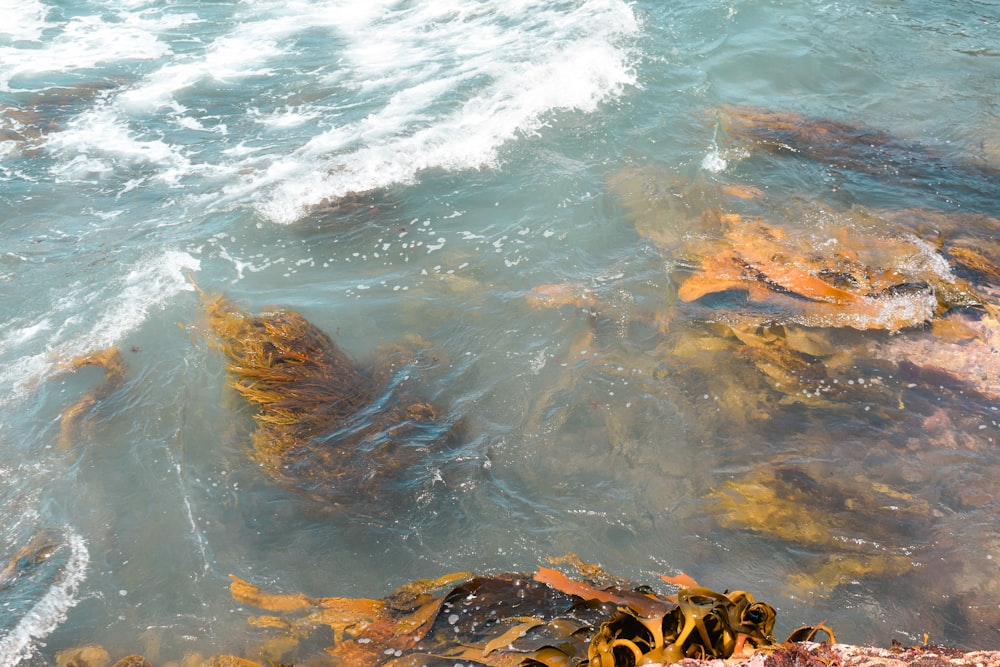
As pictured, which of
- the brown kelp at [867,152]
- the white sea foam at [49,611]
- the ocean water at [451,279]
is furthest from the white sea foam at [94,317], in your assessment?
the brown kelp at [867,152]

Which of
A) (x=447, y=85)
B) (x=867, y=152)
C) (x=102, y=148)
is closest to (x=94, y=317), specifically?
(x=102, y=148)

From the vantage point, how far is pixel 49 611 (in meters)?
4.07

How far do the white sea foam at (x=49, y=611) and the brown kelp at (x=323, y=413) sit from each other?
48.7 inches

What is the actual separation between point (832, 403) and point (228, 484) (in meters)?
4.47

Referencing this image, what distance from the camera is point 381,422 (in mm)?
5086

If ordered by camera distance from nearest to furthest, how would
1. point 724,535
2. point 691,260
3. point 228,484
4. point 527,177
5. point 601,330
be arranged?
1. point 724,535
2. point 228,484
3. point 601,330
4. point 691,260
5. point 527,177

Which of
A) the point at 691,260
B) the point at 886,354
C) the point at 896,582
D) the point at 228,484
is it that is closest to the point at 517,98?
the point at 691,260

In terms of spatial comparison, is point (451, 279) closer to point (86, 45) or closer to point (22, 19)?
point (86, 45)

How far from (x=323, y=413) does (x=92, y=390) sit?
6.91ft

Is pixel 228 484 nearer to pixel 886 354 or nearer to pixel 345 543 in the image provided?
pixel 345 543

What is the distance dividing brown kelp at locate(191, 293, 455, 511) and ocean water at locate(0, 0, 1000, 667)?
0.20 m

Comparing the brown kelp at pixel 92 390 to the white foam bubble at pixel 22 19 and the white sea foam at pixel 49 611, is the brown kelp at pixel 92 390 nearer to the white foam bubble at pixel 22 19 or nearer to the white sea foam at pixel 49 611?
the white sea foam at pixel 49 611

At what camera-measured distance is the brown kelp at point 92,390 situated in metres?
5.28

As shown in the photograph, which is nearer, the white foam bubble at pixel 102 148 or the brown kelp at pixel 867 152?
the brown kelp at pixel 867 152
